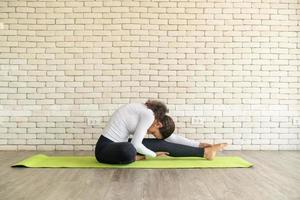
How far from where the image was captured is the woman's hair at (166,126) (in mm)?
4926

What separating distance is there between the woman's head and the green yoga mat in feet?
1.08

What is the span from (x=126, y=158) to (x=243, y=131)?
2.46m

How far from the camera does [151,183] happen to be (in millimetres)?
3834

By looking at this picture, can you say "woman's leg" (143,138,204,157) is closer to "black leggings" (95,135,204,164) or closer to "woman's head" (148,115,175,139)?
"black leggings" (95,135,204,164)

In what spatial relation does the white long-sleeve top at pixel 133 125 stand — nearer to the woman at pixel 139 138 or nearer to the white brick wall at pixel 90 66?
the woman at pixel 139 138

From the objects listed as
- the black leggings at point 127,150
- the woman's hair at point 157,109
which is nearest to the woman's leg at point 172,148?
the black leggings at point 127,150

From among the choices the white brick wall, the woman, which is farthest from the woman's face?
the white brick wall

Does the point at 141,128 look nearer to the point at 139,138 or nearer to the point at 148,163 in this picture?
the point at 139,138

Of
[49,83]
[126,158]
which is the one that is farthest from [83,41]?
[126,158]

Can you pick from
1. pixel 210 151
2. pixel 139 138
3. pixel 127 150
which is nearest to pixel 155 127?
pixel 139 138

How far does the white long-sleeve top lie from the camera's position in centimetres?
470

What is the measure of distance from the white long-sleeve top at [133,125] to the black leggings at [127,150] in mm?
78

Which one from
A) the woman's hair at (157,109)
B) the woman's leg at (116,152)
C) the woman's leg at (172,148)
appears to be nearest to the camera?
the woman's leg at (116,152)

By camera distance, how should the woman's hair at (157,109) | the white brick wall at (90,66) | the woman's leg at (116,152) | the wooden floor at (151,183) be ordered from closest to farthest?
the wooden floor at (151,183), the woman's leg at (116,152), the woman's hair at (157,109), the white brick wall at (90,66)
